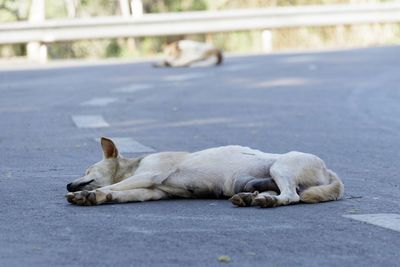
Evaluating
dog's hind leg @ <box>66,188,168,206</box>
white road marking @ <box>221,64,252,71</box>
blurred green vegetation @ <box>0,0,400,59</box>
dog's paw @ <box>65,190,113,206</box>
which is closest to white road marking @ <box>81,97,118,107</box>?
white road marking @ <box>221,64,252,71</box>

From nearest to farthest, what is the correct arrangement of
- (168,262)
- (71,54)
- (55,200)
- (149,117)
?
(168,262)
(55,200)
(149,117)
(71,54)

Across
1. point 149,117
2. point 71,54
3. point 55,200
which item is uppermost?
point 55,200

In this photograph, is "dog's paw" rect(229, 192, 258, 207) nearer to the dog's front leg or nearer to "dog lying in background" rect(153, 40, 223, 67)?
the dog's front leg

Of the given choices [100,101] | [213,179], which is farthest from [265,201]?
[100,101]

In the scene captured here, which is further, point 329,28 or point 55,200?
point 329,28

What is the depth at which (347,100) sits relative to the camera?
1734 cm

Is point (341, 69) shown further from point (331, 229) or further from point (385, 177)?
point (331, 229)

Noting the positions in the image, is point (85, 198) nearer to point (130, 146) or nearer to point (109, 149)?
point (109, 149)

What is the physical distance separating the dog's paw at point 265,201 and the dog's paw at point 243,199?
0.05 m

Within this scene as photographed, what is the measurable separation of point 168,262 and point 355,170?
4679mm

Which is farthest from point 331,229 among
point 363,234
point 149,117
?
point 149,117

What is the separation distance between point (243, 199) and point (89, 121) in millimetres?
6880

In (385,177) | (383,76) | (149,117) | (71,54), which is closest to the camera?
(385,177)

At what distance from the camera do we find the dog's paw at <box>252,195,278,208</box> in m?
8.05
